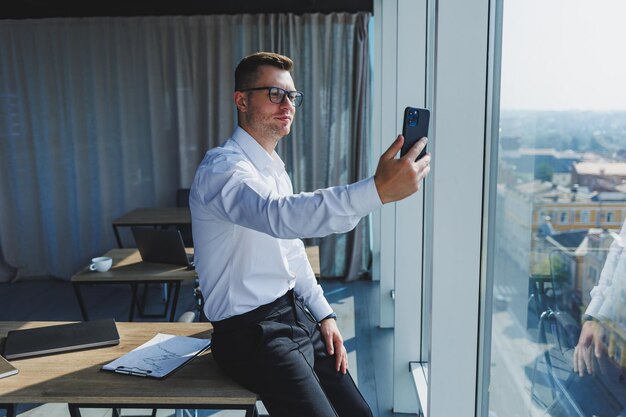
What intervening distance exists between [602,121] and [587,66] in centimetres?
12

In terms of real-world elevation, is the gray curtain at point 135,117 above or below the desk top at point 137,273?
above

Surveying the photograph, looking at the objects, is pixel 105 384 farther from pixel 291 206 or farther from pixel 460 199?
pixel 460 199

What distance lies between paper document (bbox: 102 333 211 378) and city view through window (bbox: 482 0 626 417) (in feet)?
3.05

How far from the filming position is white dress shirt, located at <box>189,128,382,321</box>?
4.66 ft

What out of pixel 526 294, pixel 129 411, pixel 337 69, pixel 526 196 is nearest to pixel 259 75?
pixel 526 196

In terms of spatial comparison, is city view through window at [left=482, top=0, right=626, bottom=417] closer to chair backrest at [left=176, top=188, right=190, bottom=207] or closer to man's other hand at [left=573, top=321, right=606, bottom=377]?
man's other hand at [left=573, top=321, right=606, bottom=377]

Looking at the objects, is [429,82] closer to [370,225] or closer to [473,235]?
[473,235]

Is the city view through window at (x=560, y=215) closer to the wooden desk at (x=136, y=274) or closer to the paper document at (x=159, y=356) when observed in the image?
the paper document at (x=159, y=356)

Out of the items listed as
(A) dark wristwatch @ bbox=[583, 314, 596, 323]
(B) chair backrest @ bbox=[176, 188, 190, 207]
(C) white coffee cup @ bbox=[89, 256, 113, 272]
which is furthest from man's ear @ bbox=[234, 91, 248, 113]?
(B) chair backrest @ bbox=[176, 188, 190, 207]

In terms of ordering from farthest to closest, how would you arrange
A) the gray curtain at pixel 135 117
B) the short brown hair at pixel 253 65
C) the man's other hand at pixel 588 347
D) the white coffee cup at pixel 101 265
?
the gray curtain at pixel 135 117, the white coffee cup at pixel 101 265, the short brown hair at pixel 253 65, the man's other hand at pixel 588 347

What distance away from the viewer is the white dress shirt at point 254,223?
1.42 m

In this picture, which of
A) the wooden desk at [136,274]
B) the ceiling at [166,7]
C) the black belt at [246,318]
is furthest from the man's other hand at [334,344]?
the ceiling at [166,7]

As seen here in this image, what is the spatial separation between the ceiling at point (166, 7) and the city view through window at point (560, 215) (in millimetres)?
4407

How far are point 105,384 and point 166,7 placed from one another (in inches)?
193
